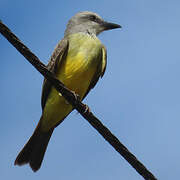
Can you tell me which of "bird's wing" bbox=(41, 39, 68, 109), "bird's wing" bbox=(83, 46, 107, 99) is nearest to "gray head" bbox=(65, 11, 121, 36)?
"bird's wing" bbox=(83, 46, 107, 99)

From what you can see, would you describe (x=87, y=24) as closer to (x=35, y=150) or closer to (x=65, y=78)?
(x=65, y=78)

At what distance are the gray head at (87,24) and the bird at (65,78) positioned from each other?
0.50 feet

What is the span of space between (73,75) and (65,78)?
0.13 m

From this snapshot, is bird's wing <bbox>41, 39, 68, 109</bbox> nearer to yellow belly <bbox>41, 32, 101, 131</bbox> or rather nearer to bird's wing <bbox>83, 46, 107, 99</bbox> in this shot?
yellow belly <bbox>41, 32, 101, 131</bbox>

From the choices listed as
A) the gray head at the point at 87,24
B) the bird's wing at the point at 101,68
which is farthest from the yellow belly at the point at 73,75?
the gray head at the point at 87,24

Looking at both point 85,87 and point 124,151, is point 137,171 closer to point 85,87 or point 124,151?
point 124,151

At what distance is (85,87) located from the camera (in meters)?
6.49

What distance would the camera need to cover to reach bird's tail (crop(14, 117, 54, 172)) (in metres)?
6.64

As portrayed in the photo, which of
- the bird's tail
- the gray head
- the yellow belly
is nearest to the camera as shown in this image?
the yellow belly

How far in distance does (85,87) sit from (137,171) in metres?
2.58

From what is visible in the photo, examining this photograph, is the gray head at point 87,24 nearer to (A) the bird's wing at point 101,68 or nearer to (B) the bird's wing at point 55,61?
(A) the bird's wing at point 101,68

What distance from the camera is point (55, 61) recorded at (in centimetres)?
623

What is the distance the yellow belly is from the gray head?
27.8 inches

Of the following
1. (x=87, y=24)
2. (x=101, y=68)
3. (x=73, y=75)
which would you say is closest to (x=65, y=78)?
(x=73, y=75)
